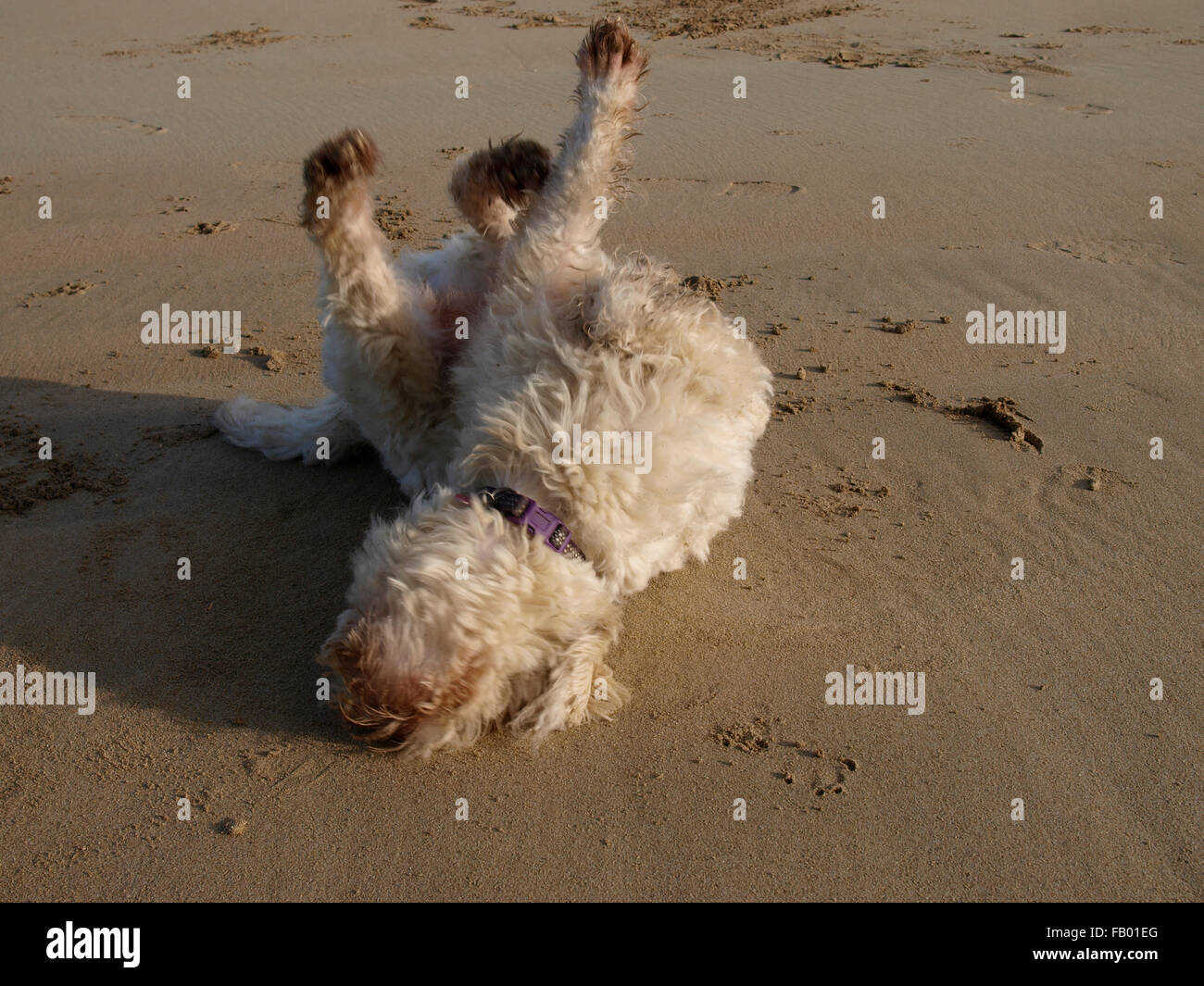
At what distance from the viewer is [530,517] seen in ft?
9.94

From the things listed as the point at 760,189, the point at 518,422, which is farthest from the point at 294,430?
the point at 760,189

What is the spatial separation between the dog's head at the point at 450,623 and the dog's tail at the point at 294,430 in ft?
4.46

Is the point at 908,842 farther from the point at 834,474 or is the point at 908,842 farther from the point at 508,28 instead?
the point at 508,28

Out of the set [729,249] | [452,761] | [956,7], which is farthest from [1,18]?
[452,761]

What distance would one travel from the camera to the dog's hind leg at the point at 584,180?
3602 mm

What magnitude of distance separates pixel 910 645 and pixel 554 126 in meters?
6.58

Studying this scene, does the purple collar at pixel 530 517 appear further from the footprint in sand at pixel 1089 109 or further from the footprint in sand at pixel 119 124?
the footprint in sand at pixel 1089 109

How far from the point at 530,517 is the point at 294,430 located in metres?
1.85

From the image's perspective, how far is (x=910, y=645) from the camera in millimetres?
3498

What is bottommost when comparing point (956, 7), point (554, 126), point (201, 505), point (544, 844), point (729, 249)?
point (544, 844)

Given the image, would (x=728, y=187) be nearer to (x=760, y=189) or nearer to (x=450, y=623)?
(x=760, y=189)

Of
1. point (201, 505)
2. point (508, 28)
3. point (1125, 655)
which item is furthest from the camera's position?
point (508, 28)

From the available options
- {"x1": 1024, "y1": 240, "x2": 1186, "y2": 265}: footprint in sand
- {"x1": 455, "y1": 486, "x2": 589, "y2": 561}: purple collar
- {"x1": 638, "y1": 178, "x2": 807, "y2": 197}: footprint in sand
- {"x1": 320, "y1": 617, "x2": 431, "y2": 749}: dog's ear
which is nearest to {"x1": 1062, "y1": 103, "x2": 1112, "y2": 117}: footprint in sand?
{"x1": 1024, "y1": 240, "x2": 1186, "y2": 265}: footprint in sand

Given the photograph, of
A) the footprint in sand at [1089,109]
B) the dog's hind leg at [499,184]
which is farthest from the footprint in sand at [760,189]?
the dog's hind leg at [499,184]
